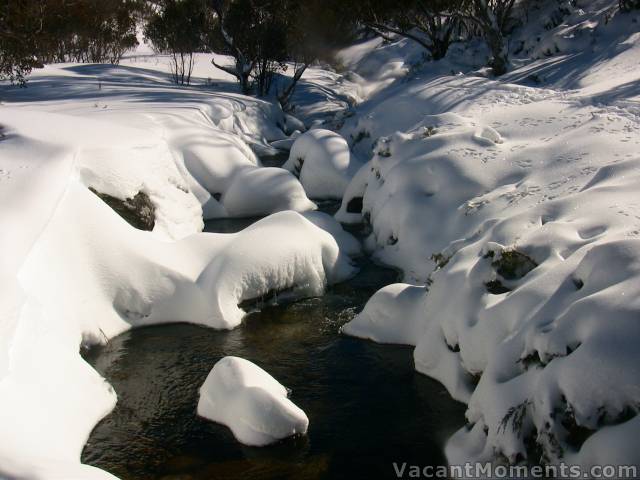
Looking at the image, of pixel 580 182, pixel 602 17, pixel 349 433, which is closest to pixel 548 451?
pixel 349 433

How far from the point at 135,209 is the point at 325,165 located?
20.2 ft

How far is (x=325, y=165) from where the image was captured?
52.7ft

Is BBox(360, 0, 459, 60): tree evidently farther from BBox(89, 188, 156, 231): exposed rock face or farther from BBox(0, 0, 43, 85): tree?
BBox(89, 188, 156, 231): exposed rock face

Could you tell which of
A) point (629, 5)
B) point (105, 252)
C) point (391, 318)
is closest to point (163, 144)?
point (105, 252)

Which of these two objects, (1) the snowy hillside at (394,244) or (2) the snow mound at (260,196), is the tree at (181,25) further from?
(2) the snow mound at (260,196)

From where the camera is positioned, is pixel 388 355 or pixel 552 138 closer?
pixel 388 355

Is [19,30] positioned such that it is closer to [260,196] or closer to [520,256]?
[260,196]

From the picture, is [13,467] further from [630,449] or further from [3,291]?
[630,449]

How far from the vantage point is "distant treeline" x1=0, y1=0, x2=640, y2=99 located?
23.0 metres

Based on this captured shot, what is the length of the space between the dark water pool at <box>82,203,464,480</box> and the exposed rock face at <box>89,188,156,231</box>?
243 cm

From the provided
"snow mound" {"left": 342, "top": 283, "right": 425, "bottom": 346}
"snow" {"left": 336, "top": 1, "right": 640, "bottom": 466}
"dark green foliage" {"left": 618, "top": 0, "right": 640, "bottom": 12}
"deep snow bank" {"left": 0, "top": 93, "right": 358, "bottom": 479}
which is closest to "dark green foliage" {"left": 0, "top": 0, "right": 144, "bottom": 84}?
"deep snow bank" {"left": 0, "top": 93, "right": 358, "bottom": 479}

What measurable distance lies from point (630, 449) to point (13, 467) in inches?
171

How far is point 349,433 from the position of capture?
6559 mm

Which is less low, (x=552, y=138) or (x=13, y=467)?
(x=552, y=138)
